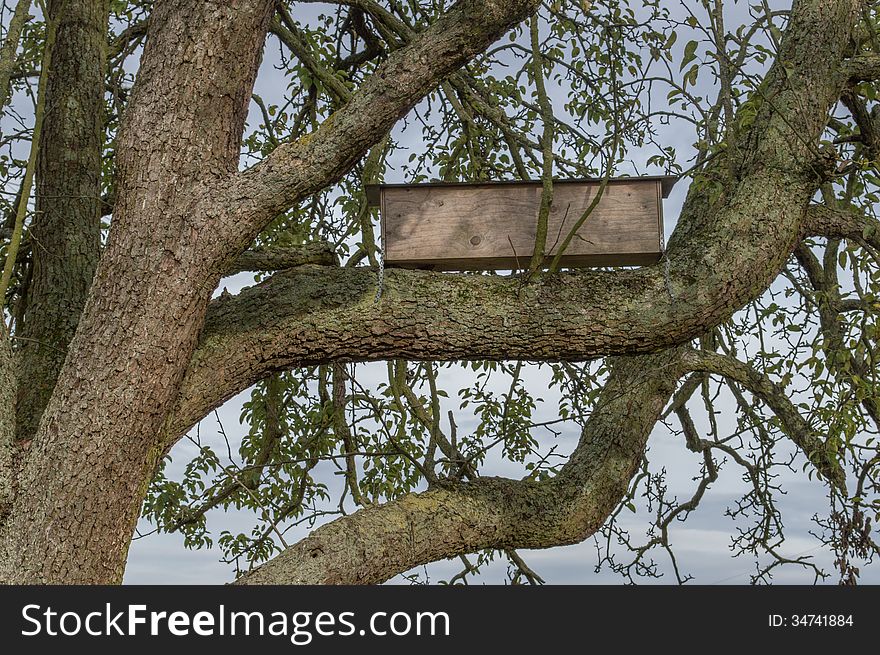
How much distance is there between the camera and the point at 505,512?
4.07 metres

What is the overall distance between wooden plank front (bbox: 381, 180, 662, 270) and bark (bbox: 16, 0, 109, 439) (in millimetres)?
1529

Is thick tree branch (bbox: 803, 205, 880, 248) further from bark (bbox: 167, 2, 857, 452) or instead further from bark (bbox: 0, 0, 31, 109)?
bark (bbox: 0, 0, 31, 109)

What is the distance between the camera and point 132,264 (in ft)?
10.6

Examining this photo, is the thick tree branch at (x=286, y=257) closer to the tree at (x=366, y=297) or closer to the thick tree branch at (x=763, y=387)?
the tree at (x=366, y=297)

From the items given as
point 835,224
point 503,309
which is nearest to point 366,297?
point 503,309

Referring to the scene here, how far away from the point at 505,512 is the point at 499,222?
50.9 inches

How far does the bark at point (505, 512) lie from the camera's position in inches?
143

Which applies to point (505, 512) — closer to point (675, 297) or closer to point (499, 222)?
point (675, 297)

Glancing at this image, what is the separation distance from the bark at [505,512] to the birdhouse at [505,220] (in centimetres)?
104

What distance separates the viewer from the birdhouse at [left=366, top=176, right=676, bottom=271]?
136 inches

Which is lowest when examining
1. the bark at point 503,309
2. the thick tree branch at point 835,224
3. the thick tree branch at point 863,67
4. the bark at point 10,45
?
the bark at point 503,309

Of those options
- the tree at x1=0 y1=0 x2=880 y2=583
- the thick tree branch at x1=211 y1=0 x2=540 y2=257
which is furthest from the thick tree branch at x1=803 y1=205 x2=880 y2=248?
the thick tree branch at x1=211 y1=0 x2=540 y2=257

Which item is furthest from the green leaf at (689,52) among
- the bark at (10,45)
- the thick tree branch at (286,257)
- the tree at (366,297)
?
the bark at (10,45)

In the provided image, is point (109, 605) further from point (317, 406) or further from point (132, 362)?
point (317, 406)
